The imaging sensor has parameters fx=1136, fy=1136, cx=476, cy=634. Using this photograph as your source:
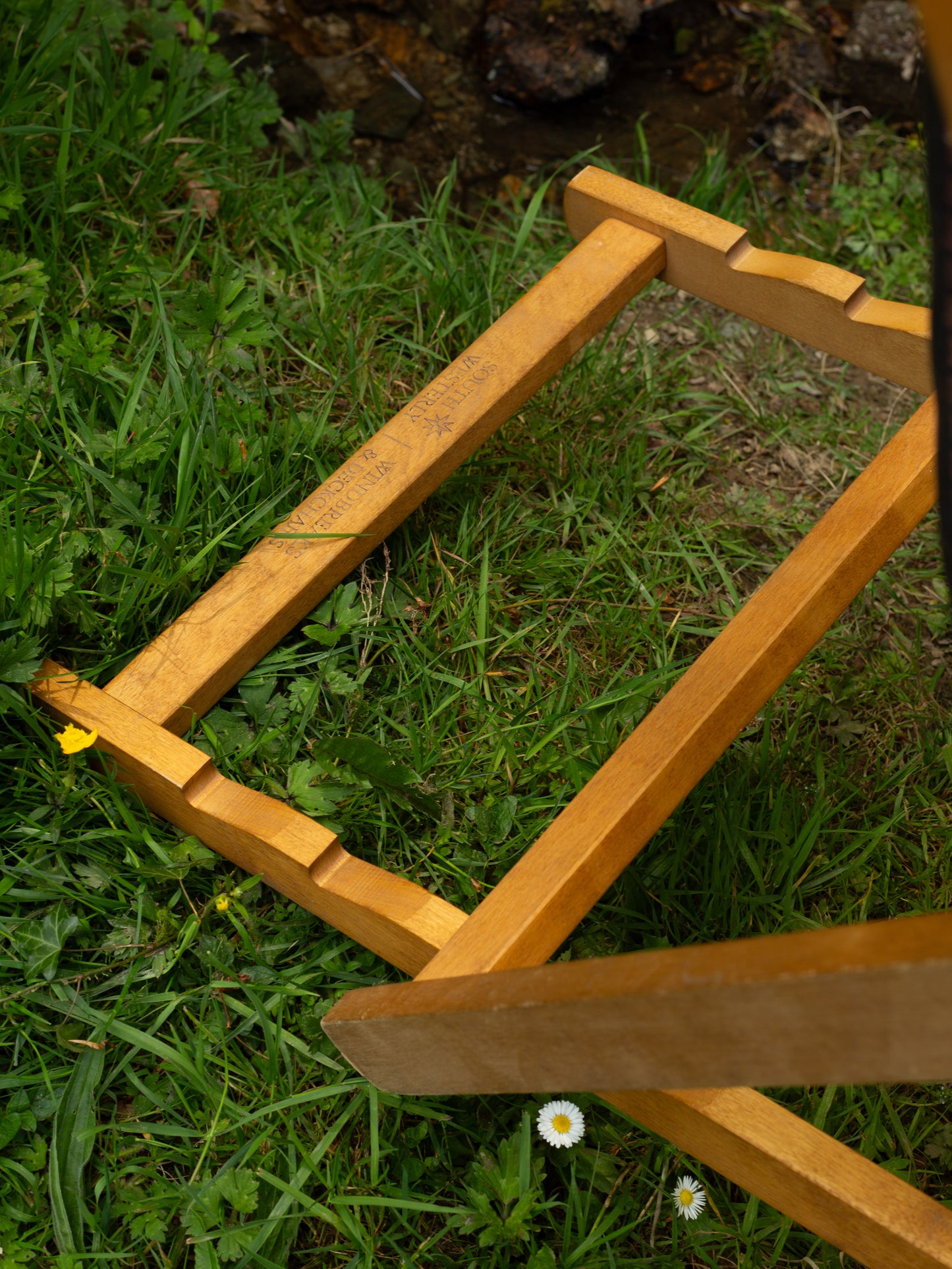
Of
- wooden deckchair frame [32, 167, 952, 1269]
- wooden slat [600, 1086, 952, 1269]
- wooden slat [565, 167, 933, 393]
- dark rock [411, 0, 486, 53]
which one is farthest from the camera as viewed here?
dark rock [411, 0, 486, 53]

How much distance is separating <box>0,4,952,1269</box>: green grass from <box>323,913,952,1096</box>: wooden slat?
462 millimetres

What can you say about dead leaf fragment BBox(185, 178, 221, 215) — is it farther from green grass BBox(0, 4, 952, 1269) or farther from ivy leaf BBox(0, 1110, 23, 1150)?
ivy leaf BBox(0, 1110, 23, 1150)

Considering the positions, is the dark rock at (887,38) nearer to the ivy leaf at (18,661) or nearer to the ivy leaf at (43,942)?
the ivy leaf at (18,661)

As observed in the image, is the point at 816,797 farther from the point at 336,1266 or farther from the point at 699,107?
the point at 699,107

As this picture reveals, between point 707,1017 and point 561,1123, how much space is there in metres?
0.76

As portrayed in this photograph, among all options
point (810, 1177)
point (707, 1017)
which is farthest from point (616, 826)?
point (707, 1017)

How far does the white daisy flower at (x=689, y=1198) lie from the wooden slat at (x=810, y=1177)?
0.21 metres

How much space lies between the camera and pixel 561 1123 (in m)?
1.41

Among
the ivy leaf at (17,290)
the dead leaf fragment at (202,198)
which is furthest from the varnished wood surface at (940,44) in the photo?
the dead leaf fragment at (202,198)

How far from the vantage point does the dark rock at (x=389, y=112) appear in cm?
284

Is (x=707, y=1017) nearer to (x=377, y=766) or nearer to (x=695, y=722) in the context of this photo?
(x=695, y=722)

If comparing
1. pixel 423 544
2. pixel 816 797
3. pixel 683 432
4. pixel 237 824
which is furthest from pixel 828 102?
pixel 237 824

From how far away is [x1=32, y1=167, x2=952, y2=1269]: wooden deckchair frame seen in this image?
727 mm

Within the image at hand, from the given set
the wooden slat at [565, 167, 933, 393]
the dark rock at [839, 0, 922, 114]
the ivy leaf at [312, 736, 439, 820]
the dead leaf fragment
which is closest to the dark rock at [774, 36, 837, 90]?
the dark rock at [839, 0, 922, 114]
